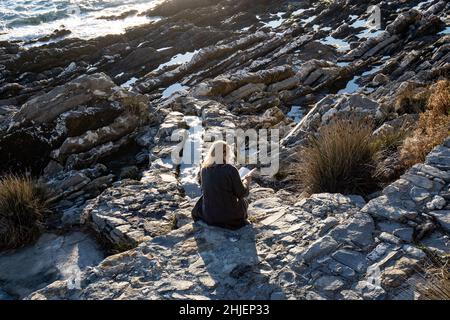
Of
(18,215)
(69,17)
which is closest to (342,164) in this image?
(18,215)

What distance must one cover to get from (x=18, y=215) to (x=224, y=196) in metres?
4.17

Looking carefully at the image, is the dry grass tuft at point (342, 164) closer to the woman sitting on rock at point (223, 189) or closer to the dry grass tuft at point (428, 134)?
the dry grass tuft at point (428, 134)

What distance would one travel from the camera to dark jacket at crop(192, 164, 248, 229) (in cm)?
572

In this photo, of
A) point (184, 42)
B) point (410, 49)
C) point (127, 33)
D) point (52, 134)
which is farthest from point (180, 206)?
point (127, 33)

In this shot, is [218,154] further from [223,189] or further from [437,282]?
[437,282]

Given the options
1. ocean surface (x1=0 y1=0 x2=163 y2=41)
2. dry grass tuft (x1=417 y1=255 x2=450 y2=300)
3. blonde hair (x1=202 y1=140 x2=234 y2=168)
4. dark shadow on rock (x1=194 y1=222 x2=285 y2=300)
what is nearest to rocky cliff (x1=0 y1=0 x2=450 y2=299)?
dark shadow on rock (x1=194 y1=222 x2=285 y2=300)

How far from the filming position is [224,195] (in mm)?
5766

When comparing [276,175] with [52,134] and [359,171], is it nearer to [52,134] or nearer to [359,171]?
[359,171]

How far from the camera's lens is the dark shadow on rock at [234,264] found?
4641mm

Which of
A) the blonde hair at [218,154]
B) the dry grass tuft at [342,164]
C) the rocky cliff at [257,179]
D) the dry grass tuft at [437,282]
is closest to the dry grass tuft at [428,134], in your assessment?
the rocky cliff at [257,179]

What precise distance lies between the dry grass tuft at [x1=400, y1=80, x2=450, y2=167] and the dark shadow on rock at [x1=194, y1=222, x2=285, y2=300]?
9.43 feet

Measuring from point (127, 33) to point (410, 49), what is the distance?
66.5 ft
